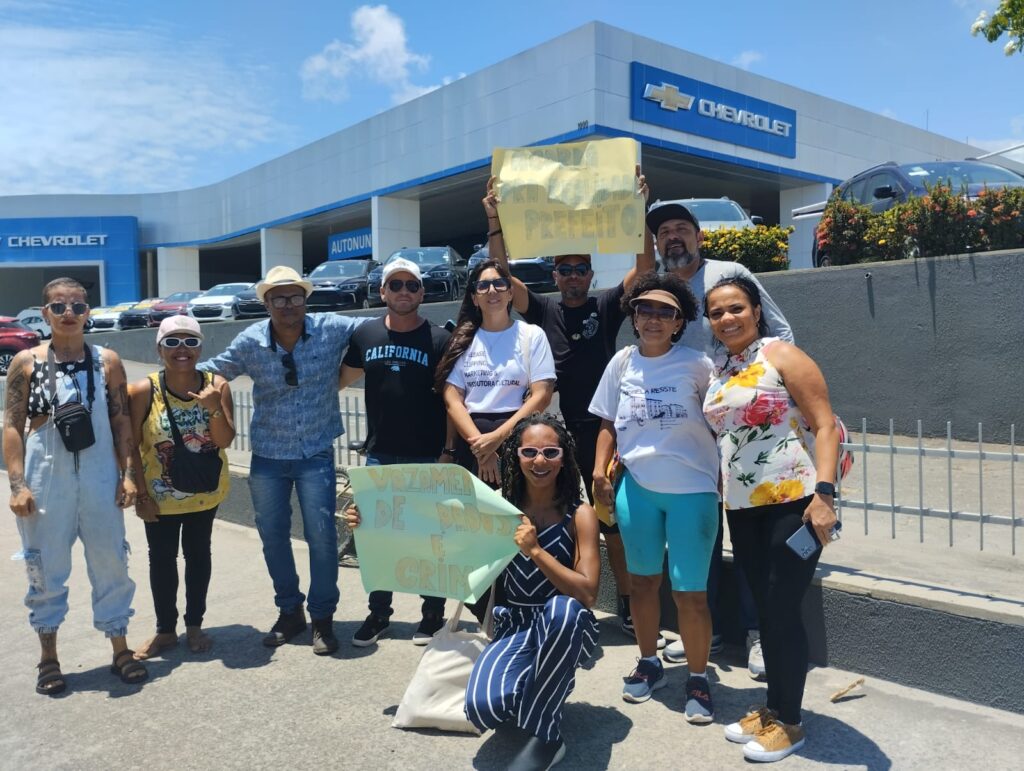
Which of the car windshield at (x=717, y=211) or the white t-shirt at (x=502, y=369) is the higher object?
the car windshield at (x=717, y=211)

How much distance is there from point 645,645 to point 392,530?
50.4 inches

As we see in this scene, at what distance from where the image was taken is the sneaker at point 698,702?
135 inches

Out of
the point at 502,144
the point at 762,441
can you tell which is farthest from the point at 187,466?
the point at 502,144

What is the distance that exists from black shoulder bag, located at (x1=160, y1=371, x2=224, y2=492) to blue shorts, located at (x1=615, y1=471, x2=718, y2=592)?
7.30ft

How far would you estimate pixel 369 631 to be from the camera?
14.7 ft

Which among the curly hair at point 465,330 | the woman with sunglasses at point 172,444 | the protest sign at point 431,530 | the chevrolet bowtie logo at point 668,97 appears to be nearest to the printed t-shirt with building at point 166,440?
the woman with sunglasses at point 172,444

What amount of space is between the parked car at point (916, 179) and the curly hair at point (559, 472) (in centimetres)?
737

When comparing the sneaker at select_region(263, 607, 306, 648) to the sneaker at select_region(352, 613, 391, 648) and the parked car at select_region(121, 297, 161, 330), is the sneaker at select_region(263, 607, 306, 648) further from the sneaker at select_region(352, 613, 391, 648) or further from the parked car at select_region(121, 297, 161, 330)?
the parked car at select_region(121, 297, 161, 330)

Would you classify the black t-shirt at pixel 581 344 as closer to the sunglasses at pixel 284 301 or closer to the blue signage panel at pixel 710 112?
the sunglasses at pixel 284 301

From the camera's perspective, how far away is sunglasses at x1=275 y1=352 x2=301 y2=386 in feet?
14.4

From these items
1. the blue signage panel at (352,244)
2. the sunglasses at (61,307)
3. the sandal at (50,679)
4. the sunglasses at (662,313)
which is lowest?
the sandal at (50,679)

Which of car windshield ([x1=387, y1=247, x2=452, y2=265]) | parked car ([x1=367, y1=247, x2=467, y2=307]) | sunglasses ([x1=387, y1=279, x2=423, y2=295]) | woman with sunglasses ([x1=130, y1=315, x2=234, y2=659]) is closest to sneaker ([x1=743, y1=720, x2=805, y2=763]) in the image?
sunglasses ([x1=387, y1=279, x2=423, y2=295])

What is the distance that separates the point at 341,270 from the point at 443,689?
1585 centimetres

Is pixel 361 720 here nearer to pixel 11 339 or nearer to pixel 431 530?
pixel 431 530
